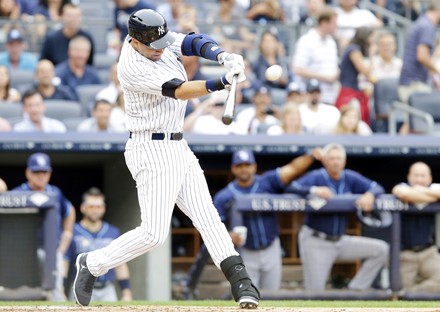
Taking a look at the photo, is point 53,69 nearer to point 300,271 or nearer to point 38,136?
point 38,136

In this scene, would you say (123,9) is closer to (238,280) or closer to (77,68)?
(77,68)

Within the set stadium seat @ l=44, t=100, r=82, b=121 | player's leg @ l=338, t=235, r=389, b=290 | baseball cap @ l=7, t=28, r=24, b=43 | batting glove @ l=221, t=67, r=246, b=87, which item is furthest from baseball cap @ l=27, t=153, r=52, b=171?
batting glove @ l=221, t=67, r=246, b=87

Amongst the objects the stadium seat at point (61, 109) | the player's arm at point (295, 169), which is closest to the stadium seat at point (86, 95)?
the stadium seat at point (61, 109)

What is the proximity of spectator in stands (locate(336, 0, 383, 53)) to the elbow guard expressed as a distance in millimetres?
6358

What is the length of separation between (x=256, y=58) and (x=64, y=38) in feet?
6.71

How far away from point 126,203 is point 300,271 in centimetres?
202

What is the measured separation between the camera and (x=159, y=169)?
19.7 feet

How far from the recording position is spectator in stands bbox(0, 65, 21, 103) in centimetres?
1006

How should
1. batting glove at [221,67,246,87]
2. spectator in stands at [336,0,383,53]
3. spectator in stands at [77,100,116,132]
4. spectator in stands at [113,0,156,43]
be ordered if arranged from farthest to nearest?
spectator in stands at [336,0,383,53]
spectator in stands at [113,0,156,43]
spectator in stands at [77,100,116,132]
batting glove at [221,67,246,87]

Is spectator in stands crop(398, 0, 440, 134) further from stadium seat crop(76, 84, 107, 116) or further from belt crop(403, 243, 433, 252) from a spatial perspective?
stadium seat crop(76, 84, 107, 116)

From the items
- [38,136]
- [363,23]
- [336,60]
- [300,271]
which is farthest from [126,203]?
[363,23]

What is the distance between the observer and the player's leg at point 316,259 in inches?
343

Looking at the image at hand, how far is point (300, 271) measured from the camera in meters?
8.76

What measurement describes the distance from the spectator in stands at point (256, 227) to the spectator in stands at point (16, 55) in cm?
300
